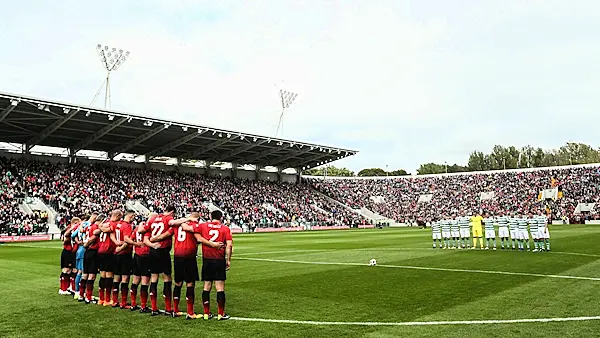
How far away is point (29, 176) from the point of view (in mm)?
45469

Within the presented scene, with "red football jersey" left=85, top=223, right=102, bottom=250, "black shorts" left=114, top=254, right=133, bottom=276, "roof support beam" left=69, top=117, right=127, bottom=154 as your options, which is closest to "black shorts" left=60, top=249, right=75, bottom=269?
"red football jersey" left=85, top=223, right=102, bottom=250

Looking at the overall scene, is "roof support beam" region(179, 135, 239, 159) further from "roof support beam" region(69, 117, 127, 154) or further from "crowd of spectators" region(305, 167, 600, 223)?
"crowd of spectators" region(305, 167, 600, 223)

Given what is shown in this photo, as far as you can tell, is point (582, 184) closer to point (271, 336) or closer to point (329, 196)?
point (329, 196)

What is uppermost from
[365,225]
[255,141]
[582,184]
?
[255,141]

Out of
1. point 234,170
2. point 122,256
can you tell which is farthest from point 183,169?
point 122,256

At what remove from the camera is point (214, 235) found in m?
9.02

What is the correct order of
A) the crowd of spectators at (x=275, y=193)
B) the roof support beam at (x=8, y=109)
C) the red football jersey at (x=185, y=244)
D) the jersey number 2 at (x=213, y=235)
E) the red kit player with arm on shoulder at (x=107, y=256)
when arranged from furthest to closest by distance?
the crowd of spectators at (x=275, y=193), the roof support beam at (x=8, y=109), the red kit player with arm on shoulder at (x=107, y=256), the red football jersey at (x=185, y=244), the jersey number 2 at (x=213, y=235)

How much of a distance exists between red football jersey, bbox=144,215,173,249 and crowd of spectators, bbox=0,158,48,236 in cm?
3304

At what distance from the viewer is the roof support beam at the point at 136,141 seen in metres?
47.0

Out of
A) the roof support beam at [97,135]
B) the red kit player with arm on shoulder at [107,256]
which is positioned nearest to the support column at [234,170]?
the roof support beam at [97,135]

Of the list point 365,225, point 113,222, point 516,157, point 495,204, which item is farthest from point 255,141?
point 516,157

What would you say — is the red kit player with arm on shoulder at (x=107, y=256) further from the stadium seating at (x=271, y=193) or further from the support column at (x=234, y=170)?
the support column at (x=234, y=170)

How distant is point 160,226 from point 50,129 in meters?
40.1

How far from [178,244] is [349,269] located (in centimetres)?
812
